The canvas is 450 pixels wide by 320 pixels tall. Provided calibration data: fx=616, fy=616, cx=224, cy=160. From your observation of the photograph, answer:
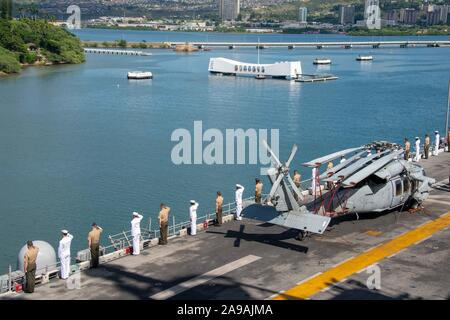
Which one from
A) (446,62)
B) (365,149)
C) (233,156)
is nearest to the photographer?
(365,149)

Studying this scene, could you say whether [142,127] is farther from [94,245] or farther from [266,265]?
[266,265]

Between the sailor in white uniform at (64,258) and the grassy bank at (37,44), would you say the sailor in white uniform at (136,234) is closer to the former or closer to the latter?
the sailor in white uniform at (64,258)

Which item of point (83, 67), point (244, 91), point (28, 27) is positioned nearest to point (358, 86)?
point (244, 91)

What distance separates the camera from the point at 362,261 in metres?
21.4

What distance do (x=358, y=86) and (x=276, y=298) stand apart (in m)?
97.4

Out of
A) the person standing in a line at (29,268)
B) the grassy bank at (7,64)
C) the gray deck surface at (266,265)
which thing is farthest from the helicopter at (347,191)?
the grassy bank at (7,64)

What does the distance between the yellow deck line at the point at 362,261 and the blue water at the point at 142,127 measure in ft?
51.6

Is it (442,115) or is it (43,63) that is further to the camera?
(43,63)

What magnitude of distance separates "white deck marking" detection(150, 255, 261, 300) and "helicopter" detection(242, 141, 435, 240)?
5.50 ft

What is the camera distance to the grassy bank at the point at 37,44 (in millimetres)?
136000

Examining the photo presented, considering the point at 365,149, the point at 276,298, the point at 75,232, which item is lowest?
the point at 75,232
